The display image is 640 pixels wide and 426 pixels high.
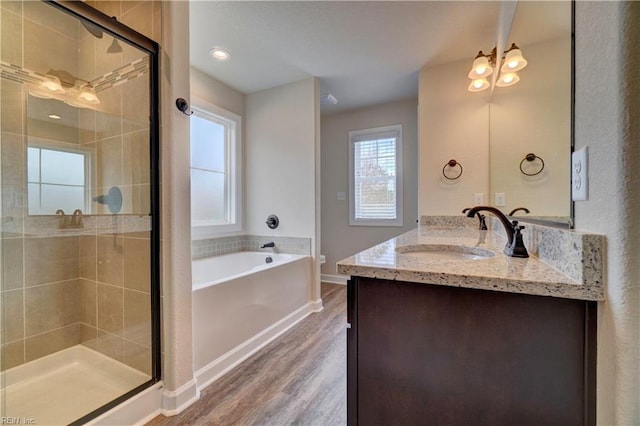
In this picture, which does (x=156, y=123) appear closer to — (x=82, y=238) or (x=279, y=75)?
Result: (x=82, y=238)

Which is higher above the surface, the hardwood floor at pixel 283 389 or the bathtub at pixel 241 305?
the bathtub at pixel 241 305

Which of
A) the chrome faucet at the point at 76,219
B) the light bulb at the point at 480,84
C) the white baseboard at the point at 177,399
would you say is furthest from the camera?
the light bulb at the point at 480,84

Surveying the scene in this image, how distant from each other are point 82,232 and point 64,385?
3.06ft

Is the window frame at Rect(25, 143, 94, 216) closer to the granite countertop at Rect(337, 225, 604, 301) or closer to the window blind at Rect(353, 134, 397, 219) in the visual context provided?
the granite countertop at Rect(337, 225, 604, 301)

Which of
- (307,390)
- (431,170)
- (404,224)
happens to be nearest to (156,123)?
(307,390)

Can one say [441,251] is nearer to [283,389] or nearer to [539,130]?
[539,130]

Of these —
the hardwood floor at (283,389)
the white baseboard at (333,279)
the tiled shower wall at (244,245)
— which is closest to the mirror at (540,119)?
the hardwood floor at (283,389)

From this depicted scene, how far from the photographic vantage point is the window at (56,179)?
164cm

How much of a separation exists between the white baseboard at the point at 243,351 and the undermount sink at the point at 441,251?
55.5 inches

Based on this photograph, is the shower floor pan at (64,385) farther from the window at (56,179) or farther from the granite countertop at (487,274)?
the granite countertop at (487,274)

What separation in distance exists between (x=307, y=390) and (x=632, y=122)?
1745mm

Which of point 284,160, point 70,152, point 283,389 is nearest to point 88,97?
point 70,152

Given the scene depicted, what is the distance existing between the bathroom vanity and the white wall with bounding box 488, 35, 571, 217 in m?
0.31

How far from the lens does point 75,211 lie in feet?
5.73
